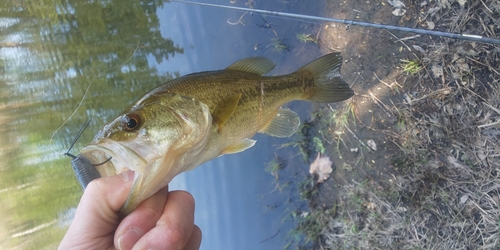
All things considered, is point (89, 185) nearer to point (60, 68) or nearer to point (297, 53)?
point (297, 53)

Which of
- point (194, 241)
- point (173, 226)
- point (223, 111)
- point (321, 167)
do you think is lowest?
point (321, 167)

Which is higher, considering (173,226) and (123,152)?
(123,152)

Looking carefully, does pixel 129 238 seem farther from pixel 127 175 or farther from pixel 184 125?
pixel 184 125

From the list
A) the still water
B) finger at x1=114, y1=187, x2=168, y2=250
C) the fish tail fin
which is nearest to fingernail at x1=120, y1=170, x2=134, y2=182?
finger at x1=114, y1=187, x2=168, y2=250

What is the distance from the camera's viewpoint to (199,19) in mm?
4258

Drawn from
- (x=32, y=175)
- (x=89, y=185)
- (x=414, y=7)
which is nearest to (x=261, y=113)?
(x=89, y=185)

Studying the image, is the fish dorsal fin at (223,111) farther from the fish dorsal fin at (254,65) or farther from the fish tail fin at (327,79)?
the fish tail fin at (327,79)

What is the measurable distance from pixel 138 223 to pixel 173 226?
0.52 feet

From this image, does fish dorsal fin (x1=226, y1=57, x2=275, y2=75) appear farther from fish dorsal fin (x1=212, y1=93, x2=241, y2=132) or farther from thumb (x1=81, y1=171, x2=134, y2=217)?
thumb (x1=81, y1=171, x2=134, y2=217)

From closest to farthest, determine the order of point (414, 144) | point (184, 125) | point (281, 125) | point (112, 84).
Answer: point (184, 125), point (281, 125), point (414, 144), point (112, 84)

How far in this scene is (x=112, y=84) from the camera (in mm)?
5688

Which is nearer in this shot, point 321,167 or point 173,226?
point 173,226

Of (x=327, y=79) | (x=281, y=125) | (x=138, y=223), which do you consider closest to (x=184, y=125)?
(x=138, y=223)

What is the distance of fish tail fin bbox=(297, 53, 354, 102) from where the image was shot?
2.28 metres
